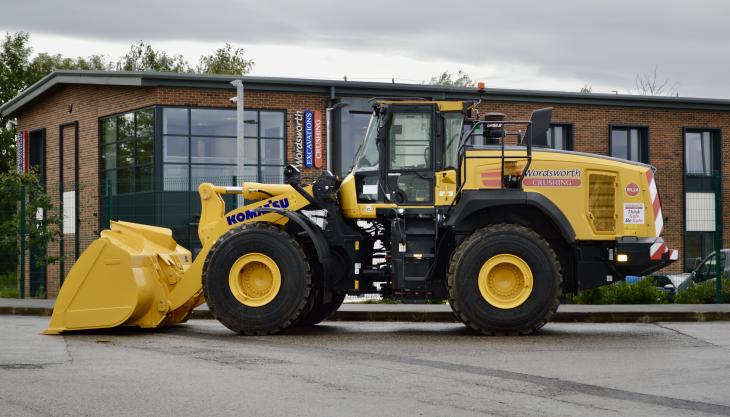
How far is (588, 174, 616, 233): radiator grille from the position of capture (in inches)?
535

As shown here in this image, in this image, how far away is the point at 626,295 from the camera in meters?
20.5

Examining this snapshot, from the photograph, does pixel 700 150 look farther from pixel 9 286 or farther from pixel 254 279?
pixel 254 279

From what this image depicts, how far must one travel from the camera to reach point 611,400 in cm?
827

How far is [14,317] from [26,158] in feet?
68.5

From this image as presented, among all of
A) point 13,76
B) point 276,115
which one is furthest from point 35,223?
point 13,76

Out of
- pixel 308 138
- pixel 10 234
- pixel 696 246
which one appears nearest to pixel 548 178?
pixel 696 246

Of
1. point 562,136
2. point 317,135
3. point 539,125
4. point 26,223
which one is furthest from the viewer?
point 562,136

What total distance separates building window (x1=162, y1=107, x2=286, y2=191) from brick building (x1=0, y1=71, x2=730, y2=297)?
1.2 inches

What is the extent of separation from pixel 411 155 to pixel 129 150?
1992 centimetres

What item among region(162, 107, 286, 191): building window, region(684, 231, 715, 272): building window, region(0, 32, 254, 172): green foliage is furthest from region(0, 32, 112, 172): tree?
region(684, 231, 715, 272): building window

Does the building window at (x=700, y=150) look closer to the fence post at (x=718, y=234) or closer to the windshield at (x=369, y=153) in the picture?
the fence post at (x=718, y=234)

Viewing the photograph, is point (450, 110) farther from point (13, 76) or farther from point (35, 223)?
point (13, 76)

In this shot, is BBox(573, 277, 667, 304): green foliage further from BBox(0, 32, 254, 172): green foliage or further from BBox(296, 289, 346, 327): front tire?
BBox(0, 32, 254, 172): green foliage

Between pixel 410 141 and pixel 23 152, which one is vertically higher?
pixel 23 152
